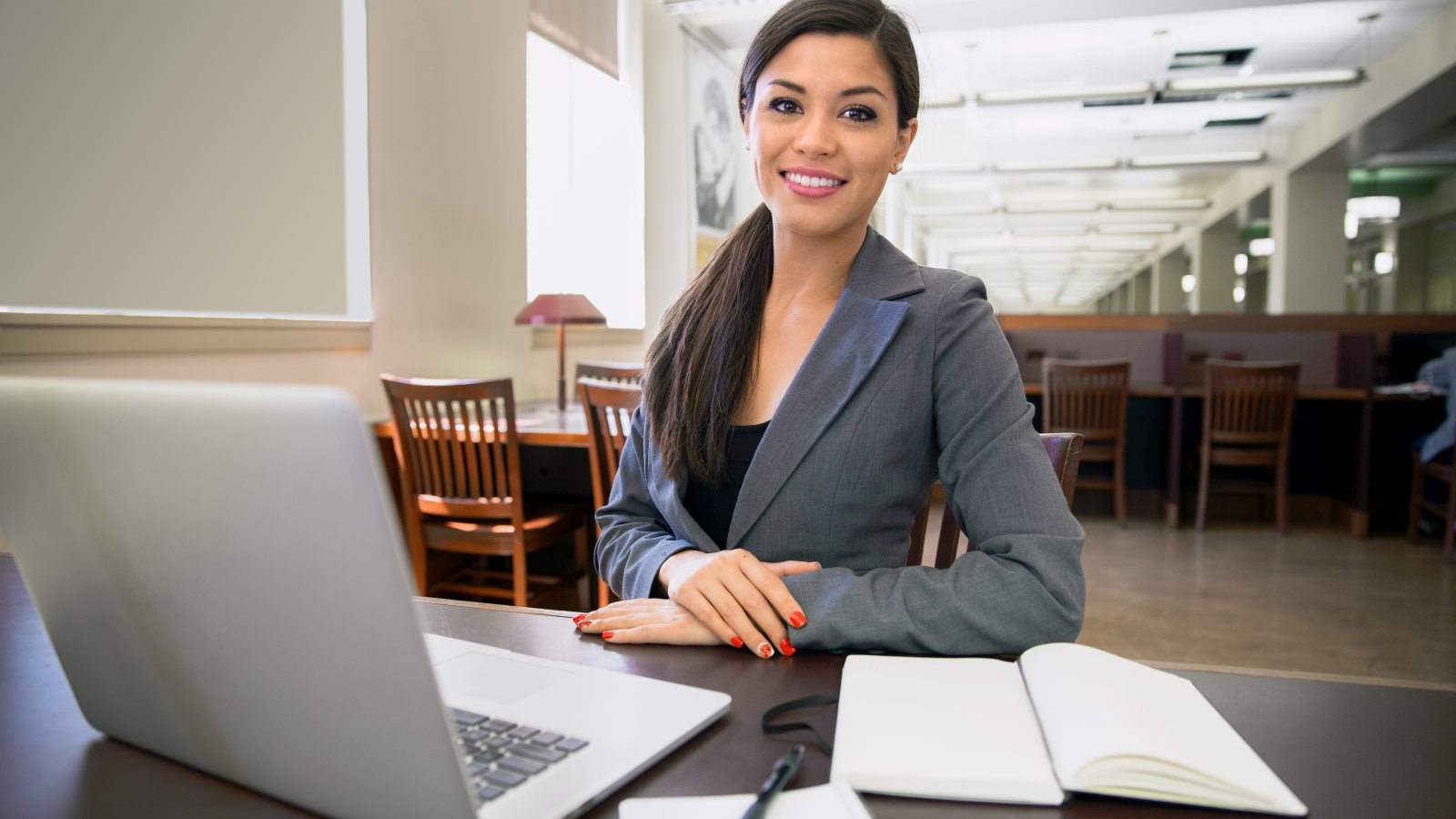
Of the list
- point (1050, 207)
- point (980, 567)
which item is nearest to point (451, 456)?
point (980, 567)

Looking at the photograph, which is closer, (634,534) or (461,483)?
(634,534)

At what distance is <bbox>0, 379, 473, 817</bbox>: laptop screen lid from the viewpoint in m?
0.41

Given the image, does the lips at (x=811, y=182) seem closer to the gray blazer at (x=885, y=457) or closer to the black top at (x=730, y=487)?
the gray blazer at (x=885, y=457)

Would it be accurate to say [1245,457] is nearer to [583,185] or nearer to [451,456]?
[583,185]

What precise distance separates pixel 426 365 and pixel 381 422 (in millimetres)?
717

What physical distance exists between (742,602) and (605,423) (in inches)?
82.8

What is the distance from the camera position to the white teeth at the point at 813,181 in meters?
1.09

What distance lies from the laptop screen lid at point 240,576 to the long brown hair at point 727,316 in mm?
631

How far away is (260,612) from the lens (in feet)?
1.52

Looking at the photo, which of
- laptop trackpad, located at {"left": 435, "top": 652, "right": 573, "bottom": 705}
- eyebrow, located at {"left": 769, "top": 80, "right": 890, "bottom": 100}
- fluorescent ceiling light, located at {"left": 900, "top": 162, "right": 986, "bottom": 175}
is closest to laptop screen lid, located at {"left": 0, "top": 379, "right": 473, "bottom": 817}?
laptop trackpad, located at {"left": 435, "top": 652, "right": 573, "bottom": 705}

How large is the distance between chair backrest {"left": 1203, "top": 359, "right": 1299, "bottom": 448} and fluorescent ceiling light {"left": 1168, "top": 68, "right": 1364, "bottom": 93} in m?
2.81

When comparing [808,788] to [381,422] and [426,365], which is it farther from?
[426,365]

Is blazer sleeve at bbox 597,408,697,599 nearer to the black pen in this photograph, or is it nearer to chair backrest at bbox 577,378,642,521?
the black pen

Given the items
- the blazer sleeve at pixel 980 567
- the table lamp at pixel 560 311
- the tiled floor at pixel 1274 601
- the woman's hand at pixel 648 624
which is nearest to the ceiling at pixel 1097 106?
the blazer sleeve at pixel 980 567
